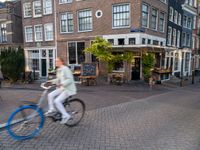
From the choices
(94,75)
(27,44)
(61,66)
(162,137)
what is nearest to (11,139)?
(61,66)

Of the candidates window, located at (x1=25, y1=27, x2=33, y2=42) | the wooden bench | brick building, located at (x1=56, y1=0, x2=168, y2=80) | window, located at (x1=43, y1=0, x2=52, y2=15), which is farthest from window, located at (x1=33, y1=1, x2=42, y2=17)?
the wooden bench

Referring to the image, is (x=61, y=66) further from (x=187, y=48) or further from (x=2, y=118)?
(x=187, y=48)

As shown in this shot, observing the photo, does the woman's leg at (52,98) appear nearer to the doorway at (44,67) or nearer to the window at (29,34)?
the doorway at (44,67)

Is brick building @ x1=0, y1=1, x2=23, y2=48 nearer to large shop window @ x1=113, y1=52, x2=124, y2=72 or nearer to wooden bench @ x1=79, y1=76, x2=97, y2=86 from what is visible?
wooden bench @ x1=79, y1=76, x2=97, y2=86

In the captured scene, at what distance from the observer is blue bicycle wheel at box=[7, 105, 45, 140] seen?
4.20 metres

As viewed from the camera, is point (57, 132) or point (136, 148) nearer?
point (136, 148)

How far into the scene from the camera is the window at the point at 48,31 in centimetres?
1937

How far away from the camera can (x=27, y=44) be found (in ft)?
69.6

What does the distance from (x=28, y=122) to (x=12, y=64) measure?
1333 centimetres

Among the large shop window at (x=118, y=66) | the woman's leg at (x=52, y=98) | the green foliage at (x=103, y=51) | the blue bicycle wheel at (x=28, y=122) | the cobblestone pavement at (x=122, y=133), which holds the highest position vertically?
the green foliage at (x=103, y=51)

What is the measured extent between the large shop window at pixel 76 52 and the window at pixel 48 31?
3031 millimetres

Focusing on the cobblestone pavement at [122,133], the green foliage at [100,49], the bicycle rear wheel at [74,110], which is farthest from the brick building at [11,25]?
the bicycle rear wheel at [74,110]

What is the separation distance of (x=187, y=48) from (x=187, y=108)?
21219mm

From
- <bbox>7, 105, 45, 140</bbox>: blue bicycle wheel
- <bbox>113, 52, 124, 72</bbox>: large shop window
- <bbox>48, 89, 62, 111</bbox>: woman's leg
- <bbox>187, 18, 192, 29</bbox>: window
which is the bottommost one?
<bbox>7, 105, 45, 140</bbox>: blue bicycle wheel
